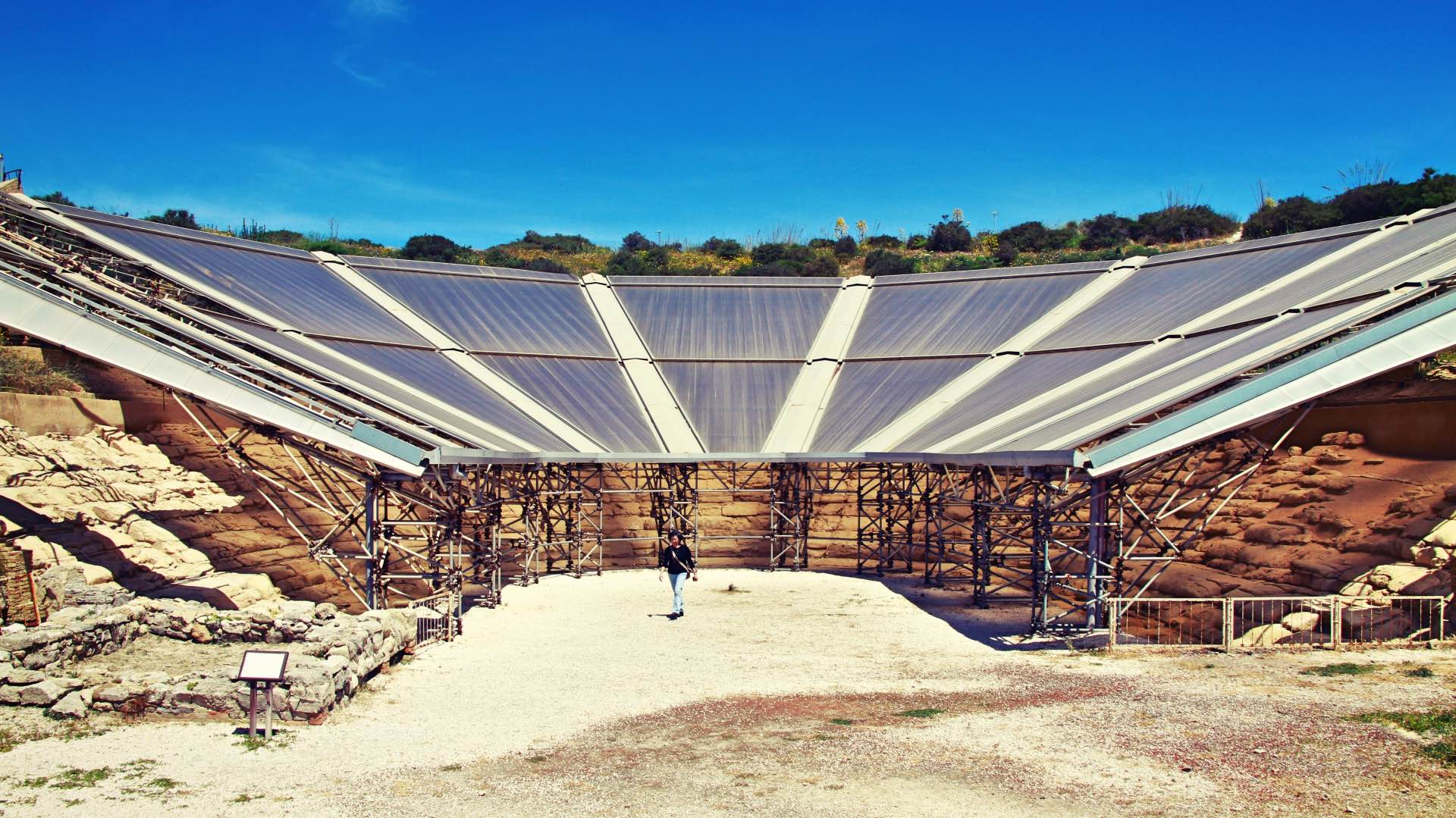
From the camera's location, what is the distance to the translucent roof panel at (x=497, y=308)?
34.4m

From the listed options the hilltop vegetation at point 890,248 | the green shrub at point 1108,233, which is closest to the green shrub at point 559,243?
the hilltop vegetation at point 890,248

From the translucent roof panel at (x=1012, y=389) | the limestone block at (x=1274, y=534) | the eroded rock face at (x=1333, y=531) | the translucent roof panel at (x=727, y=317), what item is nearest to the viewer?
the eroded rock face at (x=1333, y=531)

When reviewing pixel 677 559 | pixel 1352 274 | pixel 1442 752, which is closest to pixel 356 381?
pixel 677 559

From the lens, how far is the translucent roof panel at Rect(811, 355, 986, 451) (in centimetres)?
3070

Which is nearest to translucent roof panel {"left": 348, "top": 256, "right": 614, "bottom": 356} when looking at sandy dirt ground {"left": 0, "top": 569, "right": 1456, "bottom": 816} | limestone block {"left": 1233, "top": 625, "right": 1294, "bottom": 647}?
sandy dirt ground {"left": 0, "top": 569, "right": 1456, "bottom": 816}

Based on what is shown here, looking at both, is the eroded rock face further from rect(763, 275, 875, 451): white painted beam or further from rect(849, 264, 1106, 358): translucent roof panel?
rect(763, 275, 875, 451): white painted beam

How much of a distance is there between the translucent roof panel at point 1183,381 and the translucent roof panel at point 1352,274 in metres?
1.19

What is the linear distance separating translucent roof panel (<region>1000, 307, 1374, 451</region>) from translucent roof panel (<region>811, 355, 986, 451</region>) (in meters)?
7.05

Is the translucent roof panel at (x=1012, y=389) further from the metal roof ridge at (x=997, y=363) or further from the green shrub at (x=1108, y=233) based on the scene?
the green shrub at (x=1108, y=233)

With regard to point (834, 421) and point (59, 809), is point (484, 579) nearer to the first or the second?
point (834, 421)

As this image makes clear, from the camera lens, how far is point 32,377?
24875mm

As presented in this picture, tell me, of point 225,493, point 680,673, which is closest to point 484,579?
point 225,493

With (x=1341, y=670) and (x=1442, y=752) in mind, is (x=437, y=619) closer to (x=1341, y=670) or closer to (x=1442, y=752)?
(x=1341, y=670)

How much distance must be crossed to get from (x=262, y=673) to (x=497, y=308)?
2459 cm
